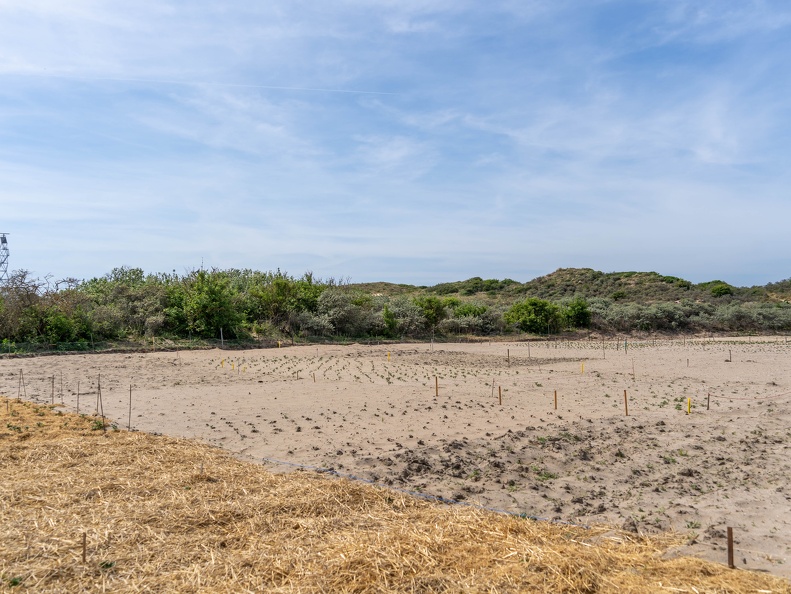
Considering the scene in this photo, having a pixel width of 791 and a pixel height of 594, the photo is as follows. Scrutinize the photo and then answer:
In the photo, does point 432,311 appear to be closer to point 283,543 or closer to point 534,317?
point 534,317

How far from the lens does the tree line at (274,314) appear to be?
29281mm

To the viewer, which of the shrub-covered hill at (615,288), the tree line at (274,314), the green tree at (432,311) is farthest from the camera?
the shrub-covered hill at (615,288)

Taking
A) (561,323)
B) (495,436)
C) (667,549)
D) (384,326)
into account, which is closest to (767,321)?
(561,323)

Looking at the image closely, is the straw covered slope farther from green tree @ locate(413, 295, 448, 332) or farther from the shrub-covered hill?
the shrub-covered hill

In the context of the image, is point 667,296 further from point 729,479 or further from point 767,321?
point 729,479

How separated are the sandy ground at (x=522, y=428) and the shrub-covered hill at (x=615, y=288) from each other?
44.0 m

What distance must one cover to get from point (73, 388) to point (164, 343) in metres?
14.8

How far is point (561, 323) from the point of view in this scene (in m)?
45.0

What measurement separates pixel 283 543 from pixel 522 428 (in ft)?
23.0

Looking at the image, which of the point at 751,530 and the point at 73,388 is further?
the point at 73,388

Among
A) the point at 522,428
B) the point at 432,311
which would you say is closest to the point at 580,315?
the point at 432,311

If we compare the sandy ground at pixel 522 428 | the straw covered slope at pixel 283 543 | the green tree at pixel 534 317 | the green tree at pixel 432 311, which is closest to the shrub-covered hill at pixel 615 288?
the green tree at pixel 534 317

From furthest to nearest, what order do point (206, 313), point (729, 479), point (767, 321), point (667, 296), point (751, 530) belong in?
point (667, 296) < point (767, 321) < point (206, 313) < point (729, 479) < point (751, 530)

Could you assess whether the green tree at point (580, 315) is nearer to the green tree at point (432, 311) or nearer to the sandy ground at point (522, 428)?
the green tree at point (432, 311)
